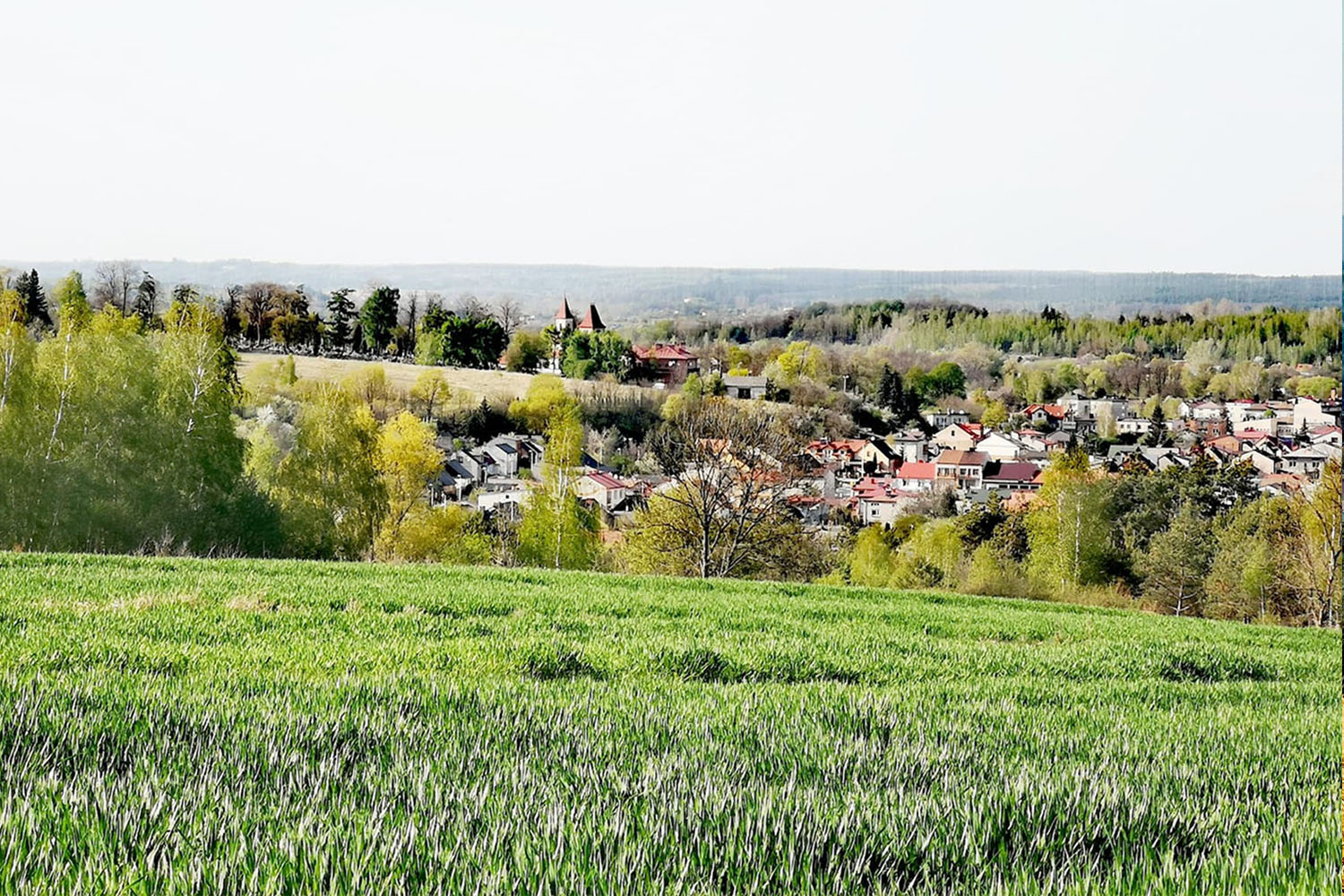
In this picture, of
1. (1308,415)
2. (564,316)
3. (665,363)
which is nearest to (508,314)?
(564,316)

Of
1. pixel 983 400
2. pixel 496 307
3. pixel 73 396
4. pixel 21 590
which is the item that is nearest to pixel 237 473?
pixel 73 396

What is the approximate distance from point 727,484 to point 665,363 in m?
97.6

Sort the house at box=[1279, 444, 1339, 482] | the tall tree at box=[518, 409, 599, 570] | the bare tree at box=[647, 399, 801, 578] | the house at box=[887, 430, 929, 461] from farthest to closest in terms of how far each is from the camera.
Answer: the house at box=[887, 430, 929, 461] → the house at box=[1279, 444, 1339, 482] → the tall tree at box=[518, 409, 599, 570] → the bare tree at box=[647, 399, 801, 578]

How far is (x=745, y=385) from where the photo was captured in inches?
5084

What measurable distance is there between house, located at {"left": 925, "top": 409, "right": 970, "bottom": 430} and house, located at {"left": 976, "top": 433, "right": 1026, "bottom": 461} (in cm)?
1486

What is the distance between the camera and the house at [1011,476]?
94062 mm

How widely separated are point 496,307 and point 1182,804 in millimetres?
127851

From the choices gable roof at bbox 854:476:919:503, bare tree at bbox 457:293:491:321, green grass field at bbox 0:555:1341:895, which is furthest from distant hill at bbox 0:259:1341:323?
green grass field at bbox 0:555:1341:895

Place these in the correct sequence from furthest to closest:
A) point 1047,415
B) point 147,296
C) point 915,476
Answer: point 1047,415 → point 915,476 → point 147,296

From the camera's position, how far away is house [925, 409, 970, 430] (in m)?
128

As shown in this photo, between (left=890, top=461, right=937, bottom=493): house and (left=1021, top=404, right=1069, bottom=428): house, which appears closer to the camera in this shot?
(left=890, top=461, right=937, bottom=493): house

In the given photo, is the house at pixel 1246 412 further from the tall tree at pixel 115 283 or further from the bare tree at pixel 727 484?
the tall tree at pixel 115 283

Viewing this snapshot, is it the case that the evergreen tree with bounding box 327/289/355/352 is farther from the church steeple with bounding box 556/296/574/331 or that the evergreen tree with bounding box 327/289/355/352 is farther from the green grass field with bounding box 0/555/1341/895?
the green grass field with bounding box 0/555/1341/895

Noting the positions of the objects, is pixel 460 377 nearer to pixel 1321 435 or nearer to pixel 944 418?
pixel 944 418
